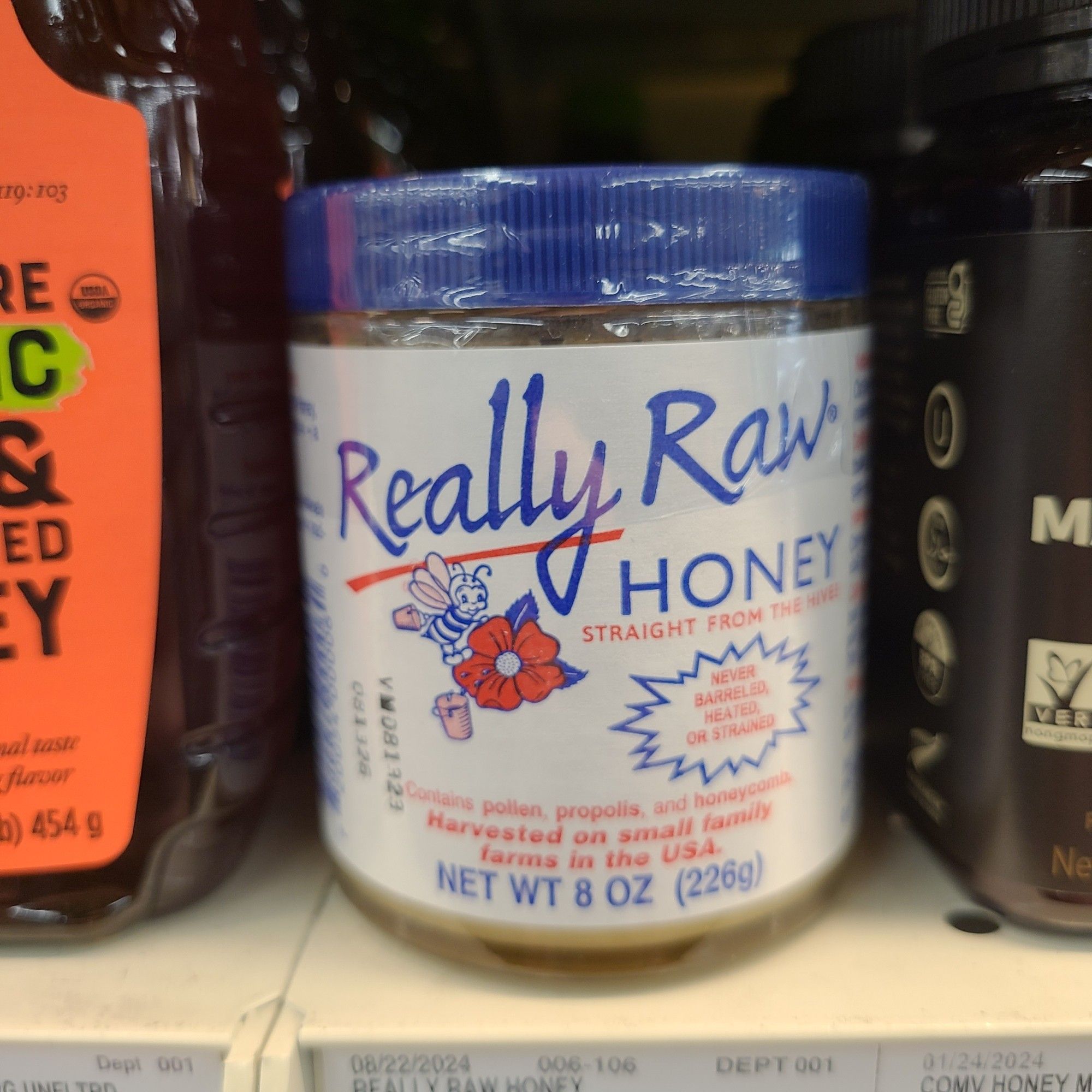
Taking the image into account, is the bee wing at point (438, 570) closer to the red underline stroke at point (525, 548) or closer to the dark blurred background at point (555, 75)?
the red underline stroke at point (525, 548)

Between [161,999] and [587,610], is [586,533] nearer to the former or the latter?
[587,610]

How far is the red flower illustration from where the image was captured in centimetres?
36

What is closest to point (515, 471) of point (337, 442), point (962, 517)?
point (337, 442)

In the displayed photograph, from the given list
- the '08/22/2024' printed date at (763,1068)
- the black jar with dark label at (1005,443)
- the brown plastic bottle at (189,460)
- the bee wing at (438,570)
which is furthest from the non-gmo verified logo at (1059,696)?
the brown plastic bottle at (189,460)

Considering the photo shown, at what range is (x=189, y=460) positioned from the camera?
1.38ft

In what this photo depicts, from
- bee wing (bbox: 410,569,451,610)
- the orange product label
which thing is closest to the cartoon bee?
bee wing (bbox: 410,569,451,610)

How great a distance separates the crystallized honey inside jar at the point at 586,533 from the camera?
347mm

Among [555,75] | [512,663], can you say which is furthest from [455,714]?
[555,75]

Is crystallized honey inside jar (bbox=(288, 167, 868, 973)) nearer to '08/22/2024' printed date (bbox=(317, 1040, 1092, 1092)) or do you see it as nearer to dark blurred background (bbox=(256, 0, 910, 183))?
'08/22/2024' printed date (bbox=(317, 1040, 1092, 1092))

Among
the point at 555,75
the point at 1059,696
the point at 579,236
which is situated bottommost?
the point at 1059,696

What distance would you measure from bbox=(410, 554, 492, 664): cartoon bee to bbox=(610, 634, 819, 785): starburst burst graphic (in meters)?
0.06

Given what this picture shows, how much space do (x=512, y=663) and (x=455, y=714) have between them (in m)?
0.03

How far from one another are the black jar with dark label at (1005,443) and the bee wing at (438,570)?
0.20 m

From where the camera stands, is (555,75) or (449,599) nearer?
(449,599)
